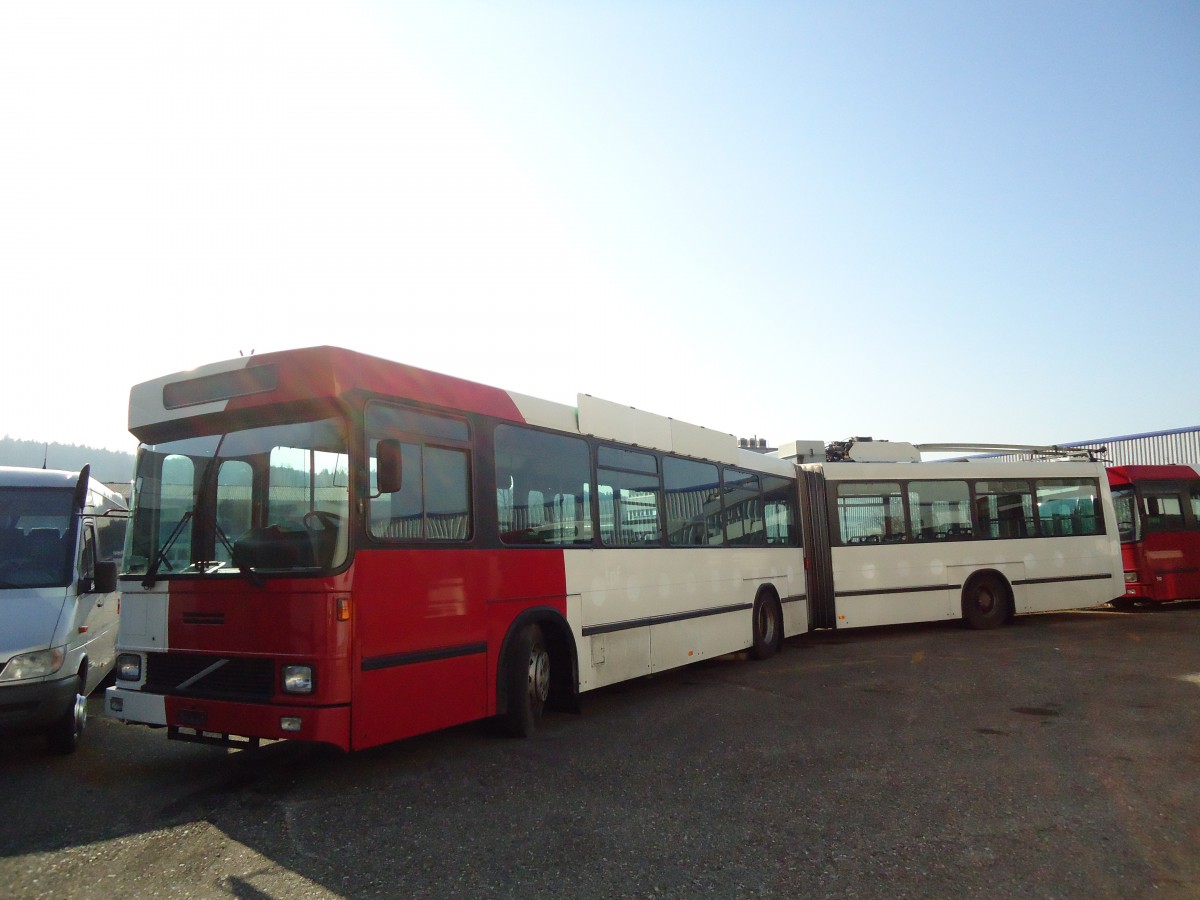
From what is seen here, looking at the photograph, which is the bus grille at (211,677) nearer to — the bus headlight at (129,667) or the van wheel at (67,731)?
the bus headlight at (129,667)

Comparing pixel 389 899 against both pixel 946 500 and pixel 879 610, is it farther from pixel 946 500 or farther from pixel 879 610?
pixel 946 500

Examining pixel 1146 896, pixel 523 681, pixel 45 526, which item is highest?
pixel 45 526

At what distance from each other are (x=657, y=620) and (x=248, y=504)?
499 cm

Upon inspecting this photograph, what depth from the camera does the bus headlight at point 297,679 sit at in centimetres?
556

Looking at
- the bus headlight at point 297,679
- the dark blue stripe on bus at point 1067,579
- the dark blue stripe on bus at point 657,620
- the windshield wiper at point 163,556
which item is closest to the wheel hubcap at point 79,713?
the windshield wiper at point 163,556

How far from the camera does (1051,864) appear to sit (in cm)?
441

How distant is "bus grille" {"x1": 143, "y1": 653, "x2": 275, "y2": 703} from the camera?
5.70 m

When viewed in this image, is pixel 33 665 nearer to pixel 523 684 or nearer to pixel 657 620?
pixel 523 684

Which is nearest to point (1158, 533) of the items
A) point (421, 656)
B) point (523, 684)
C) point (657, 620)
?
point (657, 620)

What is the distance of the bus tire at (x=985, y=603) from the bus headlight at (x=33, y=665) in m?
13.7

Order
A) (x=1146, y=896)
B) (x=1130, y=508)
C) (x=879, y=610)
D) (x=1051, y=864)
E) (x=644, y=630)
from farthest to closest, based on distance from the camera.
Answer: (x=1130, y=508) < (x=879, y=610) < (x=644, y=630) < (x=1051, y=864) < (x=1146, y=896)

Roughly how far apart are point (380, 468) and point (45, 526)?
3.78m

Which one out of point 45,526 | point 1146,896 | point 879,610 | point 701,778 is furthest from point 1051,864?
point 879,610

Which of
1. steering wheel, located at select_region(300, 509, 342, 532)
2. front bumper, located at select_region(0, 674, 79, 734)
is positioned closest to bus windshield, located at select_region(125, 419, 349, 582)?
steering wheel, located at select_region(300, 509, 342, 532)
